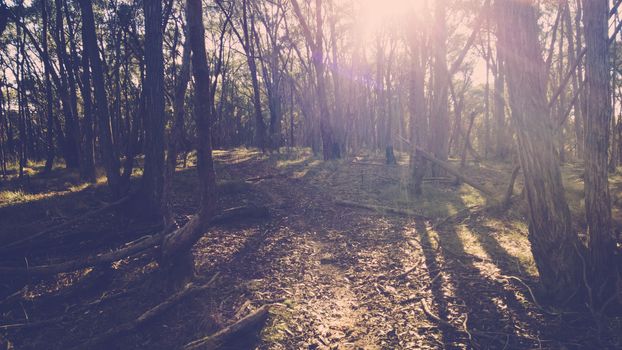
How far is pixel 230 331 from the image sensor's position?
137 inches

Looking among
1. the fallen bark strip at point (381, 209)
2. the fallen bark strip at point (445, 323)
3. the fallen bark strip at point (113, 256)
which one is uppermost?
the fallen bark strip at point (113, 256)

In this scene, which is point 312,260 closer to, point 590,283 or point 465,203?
point 590,283

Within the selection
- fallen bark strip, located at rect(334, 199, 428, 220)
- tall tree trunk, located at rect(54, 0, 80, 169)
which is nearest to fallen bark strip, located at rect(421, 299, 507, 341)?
fallen bark strip, located at rect(334, 199, 428, 220)

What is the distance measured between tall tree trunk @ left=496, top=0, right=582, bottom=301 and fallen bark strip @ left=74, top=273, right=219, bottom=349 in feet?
13.0

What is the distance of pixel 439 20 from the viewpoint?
10125mm

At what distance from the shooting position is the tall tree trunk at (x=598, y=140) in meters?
3.42

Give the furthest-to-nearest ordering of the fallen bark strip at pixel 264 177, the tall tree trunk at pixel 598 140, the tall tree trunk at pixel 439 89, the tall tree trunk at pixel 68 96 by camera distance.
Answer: the tall tree trunk at pixel 68 96 → the fallen bark strip at pixel 264 177 → the tall tree trunk at pixel 439 89 → the tall tree trunk at pixel 598 140

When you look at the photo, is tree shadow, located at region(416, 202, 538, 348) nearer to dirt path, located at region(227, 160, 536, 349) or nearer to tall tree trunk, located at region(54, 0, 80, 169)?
A: dirt path, located at region(227, 160, 536, 349)

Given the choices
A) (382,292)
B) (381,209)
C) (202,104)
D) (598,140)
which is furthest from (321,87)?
(598,140)

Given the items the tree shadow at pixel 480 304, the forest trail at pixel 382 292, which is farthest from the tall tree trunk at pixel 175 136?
the tree shadow at pixel 480 304

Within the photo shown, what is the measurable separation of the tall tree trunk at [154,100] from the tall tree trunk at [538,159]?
17.5ft

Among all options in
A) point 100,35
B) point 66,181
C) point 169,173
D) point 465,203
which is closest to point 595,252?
point 465,203

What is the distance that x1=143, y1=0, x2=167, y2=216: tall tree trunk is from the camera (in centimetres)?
606

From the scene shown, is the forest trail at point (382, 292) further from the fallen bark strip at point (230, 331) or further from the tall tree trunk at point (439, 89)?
the tall tree trunk at point (439, 89)
